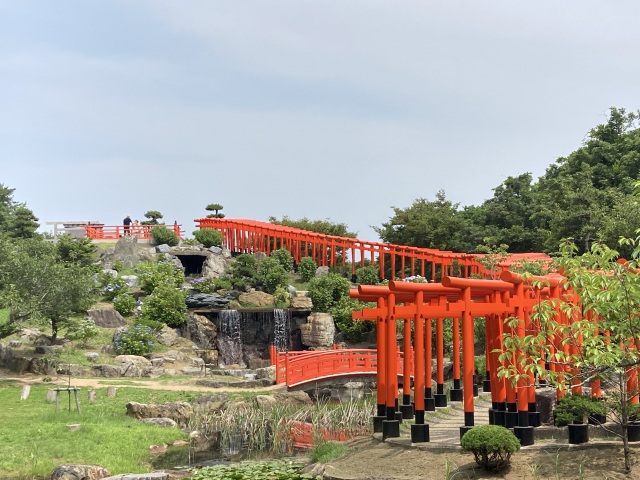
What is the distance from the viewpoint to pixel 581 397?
14.4m

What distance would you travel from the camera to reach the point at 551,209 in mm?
36625

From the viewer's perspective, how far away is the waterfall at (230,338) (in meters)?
33.4

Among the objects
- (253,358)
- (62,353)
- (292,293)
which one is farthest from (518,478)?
(292,293)

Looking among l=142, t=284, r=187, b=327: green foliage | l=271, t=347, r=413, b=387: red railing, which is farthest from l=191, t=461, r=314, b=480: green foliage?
l=142, t=284, r=187, b=327: green foliage

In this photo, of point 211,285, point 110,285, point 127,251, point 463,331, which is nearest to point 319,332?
point 211,285

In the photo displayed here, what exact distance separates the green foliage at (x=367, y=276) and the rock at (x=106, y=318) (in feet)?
35.7

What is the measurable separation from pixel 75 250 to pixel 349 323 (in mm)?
14022

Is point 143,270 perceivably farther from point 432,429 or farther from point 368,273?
point 432,429

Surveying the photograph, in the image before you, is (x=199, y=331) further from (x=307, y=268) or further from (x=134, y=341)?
(x=307, y=268)

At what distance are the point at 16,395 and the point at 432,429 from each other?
37.4 feet

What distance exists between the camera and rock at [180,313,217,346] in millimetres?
33375

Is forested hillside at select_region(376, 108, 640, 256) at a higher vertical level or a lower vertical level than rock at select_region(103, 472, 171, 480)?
higher

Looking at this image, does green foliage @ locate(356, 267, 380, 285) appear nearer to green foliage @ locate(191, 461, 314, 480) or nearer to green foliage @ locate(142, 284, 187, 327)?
green foliage @ locate(142, 284, 187, 327)

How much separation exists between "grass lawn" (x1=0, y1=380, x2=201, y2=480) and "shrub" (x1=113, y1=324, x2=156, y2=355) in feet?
22.7
